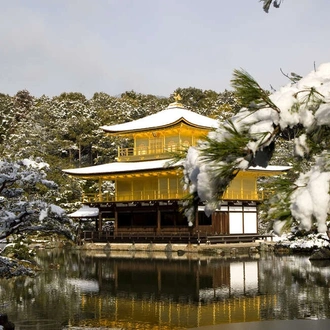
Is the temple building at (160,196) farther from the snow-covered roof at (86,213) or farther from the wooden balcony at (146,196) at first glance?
the snow-covered roof at (86,213)

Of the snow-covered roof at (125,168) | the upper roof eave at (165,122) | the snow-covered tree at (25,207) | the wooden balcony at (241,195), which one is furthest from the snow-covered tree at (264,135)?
the upper roof eave at (165,122)

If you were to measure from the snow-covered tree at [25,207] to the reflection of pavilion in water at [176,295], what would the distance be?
2899 mm

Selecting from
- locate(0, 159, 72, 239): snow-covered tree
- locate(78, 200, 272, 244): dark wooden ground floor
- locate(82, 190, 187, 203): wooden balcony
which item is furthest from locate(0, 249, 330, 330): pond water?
locate(82, 190, 187, 203): wooden balcony

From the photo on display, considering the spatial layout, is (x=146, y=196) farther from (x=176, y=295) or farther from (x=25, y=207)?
(x=25, y=207)

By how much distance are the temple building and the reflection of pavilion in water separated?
8214mm

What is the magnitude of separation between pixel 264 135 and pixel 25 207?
6082 millimetres

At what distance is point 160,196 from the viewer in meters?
31.8

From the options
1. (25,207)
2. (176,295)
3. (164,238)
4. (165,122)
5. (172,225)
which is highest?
(165,122)

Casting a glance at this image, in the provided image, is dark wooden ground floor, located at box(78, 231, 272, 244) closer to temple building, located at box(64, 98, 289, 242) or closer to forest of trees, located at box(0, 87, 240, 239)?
temple building, located at box(64, 98, 289, 242)

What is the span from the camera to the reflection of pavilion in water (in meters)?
11.1

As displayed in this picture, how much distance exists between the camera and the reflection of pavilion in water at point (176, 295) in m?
11.1

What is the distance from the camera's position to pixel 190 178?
11.5ft

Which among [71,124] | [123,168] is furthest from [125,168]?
[71,124]

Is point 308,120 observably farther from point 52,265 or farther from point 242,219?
point 242,219
